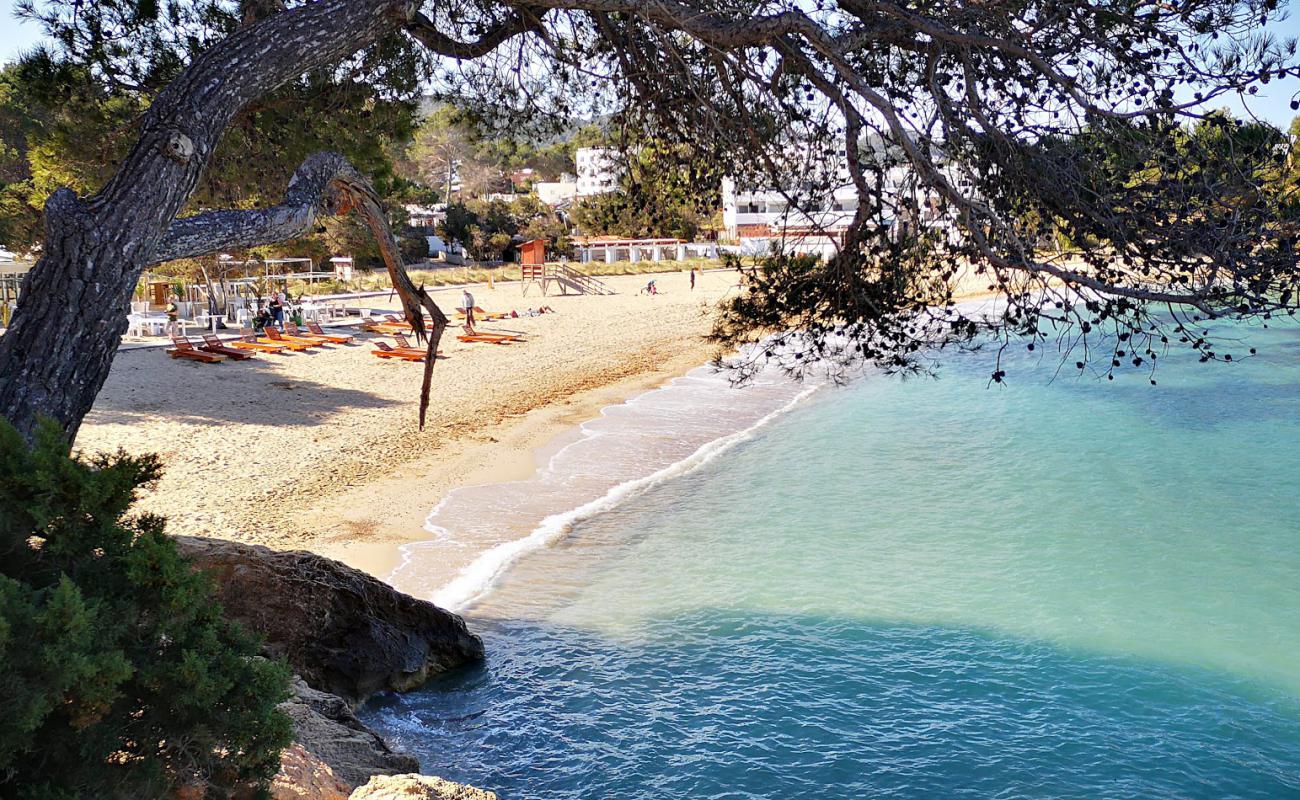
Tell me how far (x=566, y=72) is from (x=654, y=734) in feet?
16.9

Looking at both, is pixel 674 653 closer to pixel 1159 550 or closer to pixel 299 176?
pixel 299 176

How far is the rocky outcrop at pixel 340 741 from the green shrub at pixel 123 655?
5.79ft

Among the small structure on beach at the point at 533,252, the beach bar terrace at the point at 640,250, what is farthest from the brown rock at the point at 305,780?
the beach bar terrace at the point at 640,250

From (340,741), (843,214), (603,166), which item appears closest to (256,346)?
(603,166)

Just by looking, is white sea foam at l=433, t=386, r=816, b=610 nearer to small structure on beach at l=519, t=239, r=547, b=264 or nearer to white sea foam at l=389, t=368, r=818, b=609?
white sea foam at l=389, t=368, r=818, b=609

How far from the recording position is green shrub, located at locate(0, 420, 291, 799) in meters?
2.99

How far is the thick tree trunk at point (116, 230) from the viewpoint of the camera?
3.79m

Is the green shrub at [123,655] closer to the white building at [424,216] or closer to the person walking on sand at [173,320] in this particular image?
the person walking on sand at [173,320]

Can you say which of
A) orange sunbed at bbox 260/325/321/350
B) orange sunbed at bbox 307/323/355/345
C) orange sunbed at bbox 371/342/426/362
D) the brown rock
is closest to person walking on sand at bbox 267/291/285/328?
orange sunbed at bbox 307/323/355/345

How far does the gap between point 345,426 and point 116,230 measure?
13.9 metres

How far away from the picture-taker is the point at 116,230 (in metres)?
3.99

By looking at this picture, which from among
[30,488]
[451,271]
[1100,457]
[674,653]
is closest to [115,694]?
[30,488]

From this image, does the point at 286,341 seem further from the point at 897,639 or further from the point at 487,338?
the point at 897,639

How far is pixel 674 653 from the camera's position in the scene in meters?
9.86
